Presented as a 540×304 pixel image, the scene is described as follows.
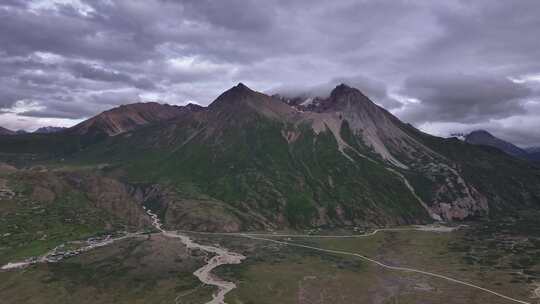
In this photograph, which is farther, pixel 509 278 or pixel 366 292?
pixel 509 278

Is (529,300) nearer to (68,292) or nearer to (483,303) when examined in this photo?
(483,303)

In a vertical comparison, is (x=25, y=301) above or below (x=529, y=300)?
below

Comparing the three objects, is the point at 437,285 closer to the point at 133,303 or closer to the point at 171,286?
the point at 171,286

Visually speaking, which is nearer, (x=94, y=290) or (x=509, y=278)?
(x=94, y=290)

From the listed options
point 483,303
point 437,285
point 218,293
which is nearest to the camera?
point 483,303

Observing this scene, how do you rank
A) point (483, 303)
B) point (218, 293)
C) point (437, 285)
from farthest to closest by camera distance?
point (437, 285), point (218, 293), point (483, 303)

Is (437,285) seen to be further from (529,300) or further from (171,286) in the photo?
(171,286)

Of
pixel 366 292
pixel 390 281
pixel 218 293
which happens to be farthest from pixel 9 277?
pixel 390 281

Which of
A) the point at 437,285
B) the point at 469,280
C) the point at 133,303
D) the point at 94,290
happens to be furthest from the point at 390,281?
the point at 94,290
